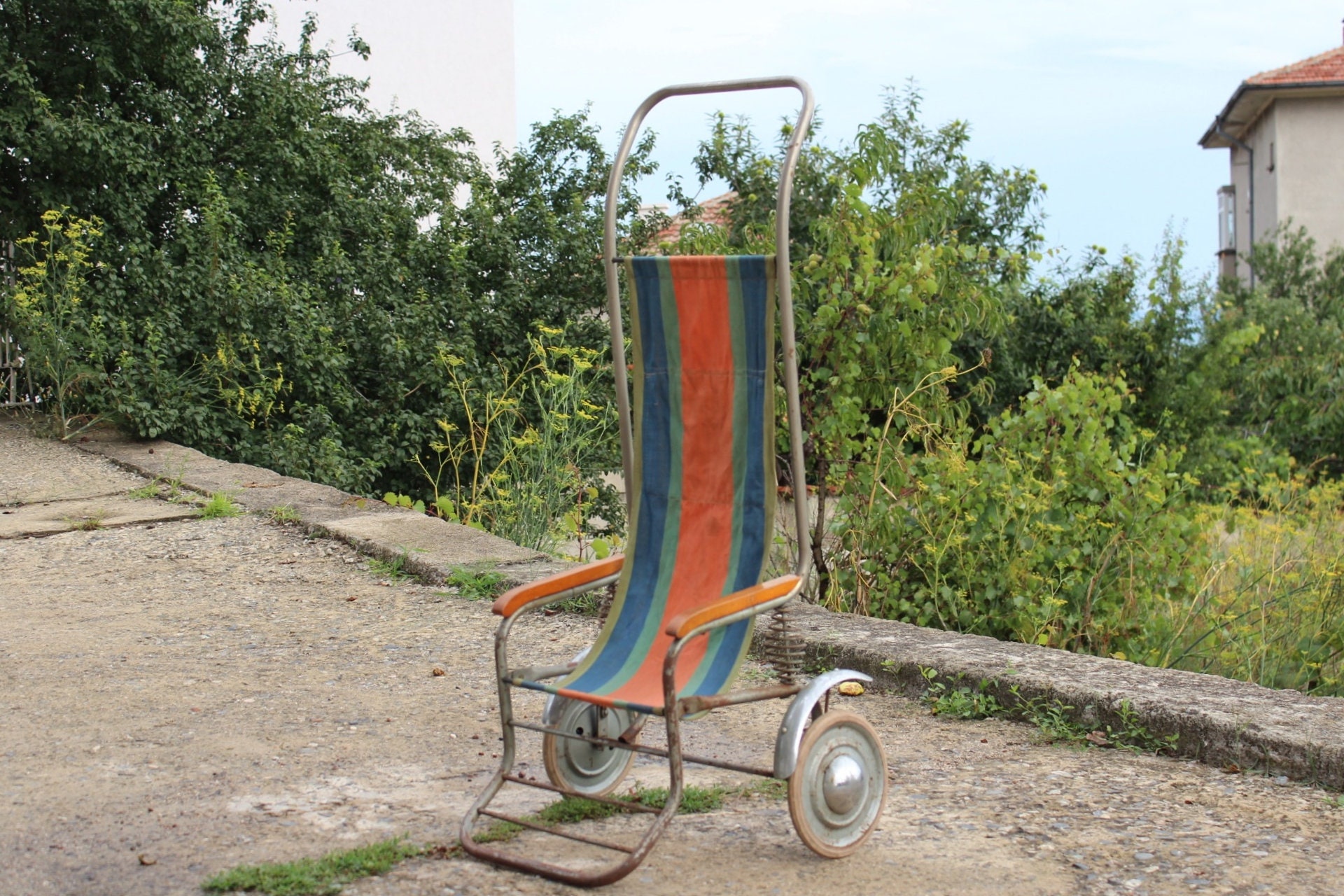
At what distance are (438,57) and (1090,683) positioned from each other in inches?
676

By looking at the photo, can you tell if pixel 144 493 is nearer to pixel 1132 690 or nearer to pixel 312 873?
pixel 312 873

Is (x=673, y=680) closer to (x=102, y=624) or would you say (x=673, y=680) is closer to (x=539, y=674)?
(x=539, y=674)

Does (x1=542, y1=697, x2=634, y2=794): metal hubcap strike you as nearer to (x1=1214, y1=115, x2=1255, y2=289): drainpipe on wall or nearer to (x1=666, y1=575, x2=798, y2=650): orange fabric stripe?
(x1=666, y1=575, x2=798, y2=650): orange fabric stripe

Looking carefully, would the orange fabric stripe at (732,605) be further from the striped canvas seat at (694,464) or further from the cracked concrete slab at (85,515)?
the cracked concrete slab at (85,515)

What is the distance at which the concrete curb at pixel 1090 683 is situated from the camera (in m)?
3.36

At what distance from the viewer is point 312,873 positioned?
2.59m

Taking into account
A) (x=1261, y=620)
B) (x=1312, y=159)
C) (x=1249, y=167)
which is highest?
(x=1249, y=167)

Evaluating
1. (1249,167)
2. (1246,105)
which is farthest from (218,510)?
(1249,167)

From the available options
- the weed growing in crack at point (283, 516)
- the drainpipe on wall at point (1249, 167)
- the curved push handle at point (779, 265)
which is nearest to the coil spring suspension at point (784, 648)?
the curved push handle at point (779, 265)

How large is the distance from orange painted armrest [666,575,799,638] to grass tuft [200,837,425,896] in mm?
769

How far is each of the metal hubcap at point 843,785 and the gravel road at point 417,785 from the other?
0.12 metres

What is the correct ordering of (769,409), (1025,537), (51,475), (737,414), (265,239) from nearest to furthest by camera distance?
(769,409)
(737,414)
(1025,537)
(51,475)
(265,239)

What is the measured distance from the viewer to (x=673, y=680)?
2.59m

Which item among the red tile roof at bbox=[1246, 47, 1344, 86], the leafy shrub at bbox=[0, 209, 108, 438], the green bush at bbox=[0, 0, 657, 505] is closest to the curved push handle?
the green bush at bbox=[0, 0, 657, 505]
